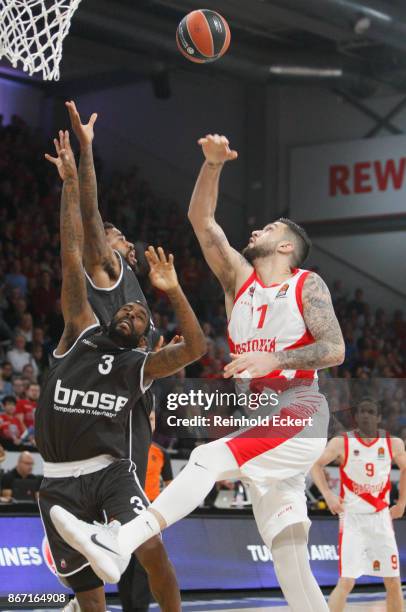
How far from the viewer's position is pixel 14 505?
9.24m

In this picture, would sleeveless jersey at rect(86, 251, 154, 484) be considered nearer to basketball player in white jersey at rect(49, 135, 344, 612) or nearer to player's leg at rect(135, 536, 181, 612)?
player's leg at rect(135, 536, 181, 612)

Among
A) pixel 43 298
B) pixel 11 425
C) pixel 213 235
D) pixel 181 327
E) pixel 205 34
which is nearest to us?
pixel 181 327

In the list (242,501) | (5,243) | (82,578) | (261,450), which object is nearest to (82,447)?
(82,578)

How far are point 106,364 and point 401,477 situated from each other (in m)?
3.97

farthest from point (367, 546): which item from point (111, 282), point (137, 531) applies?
point (137, 531)

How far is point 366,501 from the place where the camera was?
893 centimetres

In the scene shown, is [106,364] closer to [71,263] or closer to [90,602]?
[71,263]

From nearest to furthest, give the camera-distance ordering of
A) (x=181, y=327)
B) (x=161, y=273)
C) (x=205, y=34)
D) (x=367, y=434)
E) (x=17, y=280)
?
(x=161, y=273) < (x=181, y=327) < (x=205, y=34) < (x=367, y=434) < (x=17, y=280)

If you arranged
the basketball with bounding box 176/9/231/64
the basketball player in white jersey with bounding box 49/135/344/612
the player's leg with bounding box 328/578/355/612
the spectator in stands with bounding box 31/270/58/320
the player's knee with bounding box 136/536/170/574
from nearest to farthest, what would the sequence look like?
the basketball player in white jersey with bounding box 49/135/344/612, the player's knee with bounding box 136/536/170/574, the basketball with bounding box 176/9/231/64, the player's leg with bounding box 328/578/355/612, the spectator in stands with bounding box 31/270/58/320

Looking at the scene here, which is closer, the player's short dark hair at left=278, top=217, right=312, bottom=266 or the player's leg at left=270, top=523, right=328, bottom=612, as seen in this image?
the player's leg at left=270, top=523, right=328, bottom=612

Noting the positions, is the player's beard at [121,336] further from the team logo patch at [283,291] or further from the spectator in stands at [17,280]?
the spectator in stands at [17,280]

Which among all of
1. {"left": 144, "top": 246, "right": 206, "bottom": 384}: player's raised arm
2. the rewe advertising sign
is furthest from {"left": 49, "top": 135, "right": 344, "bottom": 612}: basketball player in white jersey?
the rewe advertising sign

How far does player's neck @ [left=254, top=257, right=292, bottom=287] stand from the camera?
5859mm

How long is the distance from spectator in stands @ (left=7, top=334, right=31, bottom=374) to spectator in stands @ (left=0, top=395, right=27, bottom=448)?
1.86 m
